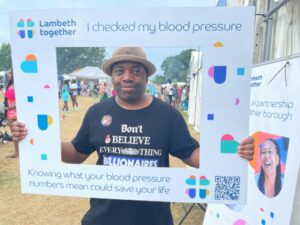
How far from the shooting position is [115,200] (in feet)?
5.49

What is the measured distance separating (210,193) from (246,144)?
0.34 meters

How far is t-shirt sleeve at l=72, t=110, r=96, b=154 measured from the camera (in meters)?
1.70

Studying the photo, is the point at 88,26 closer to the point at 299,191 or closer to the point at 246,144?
the point at 246,144

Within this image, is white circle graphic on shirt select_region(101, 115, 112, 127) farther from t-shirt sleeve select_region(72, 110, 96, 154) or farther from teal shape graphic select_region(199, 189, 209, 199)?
teal shape graphic select_region(199, 189, 209, 199)

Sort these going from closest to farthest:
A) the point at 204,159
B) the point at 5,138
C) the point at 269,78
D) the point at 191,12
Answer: the point at 191,12 → the point at 204,159 → the point at 269,78 → the point at 5,138

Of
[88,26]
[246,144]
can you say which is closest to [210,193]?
[246,144]

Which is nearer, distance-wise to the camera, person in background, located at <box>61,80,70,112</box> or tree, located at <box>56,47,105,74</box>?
tree, located at <box>56,47,105,74</box>

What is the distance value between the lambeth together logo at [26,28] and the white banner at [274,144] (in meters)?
1.59

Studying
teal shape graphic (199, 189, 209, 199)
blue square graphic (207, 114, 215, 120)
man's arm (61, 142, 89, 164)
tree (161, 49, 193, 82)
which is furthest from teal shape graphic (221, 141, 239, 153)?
man's arm (61, 142, 89, 164)

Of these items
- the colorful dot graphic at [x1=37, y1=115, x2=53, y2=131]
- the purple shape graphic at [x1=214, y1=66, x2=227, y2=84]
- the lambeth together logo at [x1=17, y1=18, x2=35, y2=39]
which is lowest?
the colorful dot graphic at [x1=37, y1=115, x2=53, y2=131]

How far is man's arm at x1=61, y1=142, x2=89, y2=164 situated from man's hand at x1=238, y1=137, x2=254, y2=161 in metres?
0.92

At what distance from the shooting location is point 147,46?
1.49 m

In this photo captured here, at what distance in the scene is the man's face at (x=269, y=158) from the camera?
2068mm

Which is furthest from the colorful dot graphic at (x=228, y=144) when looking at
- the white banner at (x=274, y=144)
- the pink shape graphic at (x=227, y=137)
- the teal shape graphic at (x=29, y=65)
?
the teal shape graphic at (x=29, y=65)
